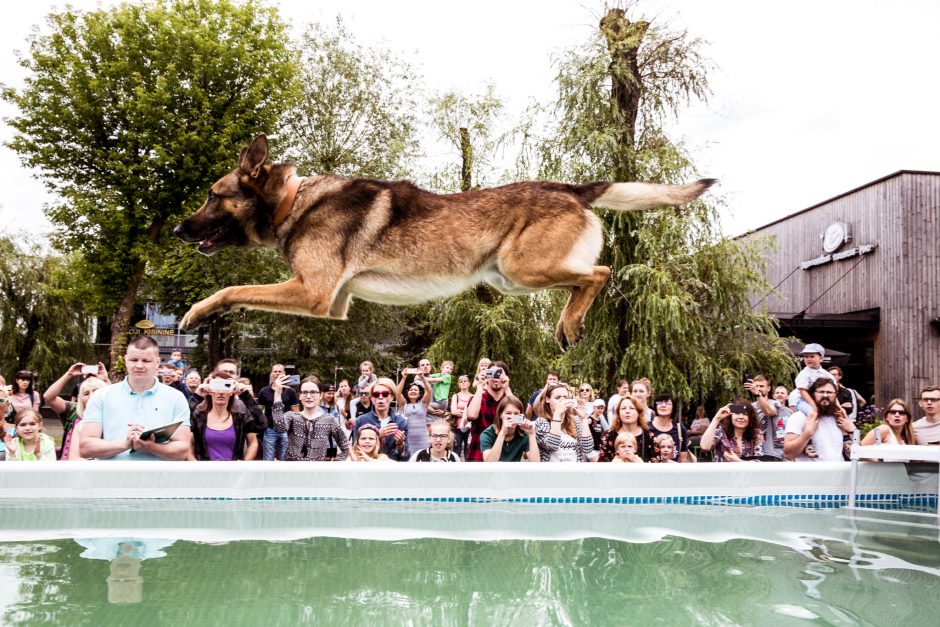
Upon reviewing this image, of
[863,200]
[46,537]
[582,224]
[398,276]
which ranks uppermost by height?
[863,200]

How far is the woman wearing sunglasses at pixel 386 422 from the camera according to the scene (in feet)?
22.1

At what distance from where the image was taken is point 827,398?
649 centimetres

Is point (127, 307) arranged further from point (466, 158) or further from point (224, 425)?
point (224, 425)

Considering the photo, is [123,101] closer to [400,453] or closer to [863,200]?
[400,453]

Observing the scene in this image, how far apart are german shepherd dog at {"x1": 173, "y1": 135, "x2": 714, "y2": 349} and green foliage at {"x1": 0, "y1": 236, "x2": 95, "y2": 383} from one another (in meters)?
19.6

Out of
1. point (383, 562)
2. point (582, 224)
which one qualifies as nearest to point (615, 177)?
point (582, 224)

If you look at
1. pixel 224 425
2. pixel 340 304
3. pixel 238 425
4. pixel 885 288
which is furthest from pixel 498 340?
pixel 885 288

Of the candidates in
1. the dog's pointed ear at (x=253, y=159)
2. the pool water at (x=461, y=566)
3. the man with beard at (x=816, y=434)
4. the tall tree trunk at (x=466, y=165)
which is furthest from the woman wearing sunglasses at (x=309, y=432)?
the tall tree trunk at (x=466, y=165)

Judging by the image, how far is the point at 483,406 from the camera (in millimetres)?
6977

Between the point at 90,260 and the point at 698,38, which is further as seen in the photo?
the point at 90,260

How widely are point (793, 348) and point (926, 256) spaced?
8.22 m

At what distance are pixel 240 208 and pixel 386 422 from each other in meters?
2.84

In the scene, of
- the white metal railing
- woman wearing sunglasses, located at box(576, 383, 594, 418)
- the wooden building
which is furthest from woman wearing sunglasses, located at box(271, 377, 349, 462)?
the wooden building

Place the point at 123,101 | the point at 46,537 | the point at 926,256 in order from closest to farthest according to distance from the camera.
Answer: the point at 46,537
the point at 123,101
the point at 926,256
